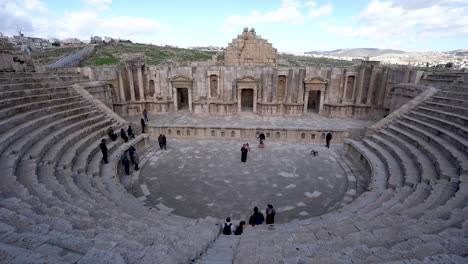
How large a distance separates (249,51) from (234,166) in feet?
45.3

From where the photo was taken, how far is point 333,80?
65.7ft

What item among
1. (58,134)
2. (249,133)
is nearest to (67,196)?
(58,134)

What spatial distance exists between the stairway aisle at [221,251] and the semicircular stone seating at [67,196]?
0.70ft

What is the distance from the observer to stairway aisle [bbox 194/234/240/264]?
180 inches

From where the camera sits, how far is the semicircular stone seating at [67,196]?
364cm

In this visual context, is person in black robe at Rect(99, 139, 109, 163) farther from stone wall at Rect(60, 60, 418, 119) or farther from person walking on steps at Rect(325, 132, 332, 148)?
person walking on steps at Rect(325, 132, 332, 148)

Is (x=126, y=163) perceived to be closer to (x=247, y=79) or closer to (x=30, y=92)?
(x=30, y=92)

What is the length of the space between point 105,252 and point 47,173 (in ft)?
19.4

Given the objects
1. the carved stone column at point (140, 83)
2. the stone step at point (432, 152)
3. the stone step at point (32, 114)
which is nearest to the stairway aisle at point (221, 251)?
the stone step at point (432, 152)

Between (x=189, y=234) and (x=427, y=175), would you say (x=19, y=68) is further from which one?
(x=427, y=175)

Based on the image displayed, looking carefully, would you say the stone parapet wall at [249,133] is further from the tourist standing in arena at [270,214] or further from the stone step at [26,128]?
the tourist standing in arena at [270,214]

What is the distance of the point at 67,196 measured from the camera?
648 cm

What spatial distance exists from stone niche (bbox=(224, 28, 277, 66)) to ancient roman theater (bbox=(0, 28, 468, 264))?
10 centimetres

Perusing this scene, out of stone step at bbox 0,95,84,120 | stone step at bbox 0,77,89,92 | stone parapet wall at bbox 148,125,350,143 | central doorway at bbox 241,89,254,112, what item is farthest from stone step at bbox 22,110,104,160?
central doorway at bbox 241,89,254,112
